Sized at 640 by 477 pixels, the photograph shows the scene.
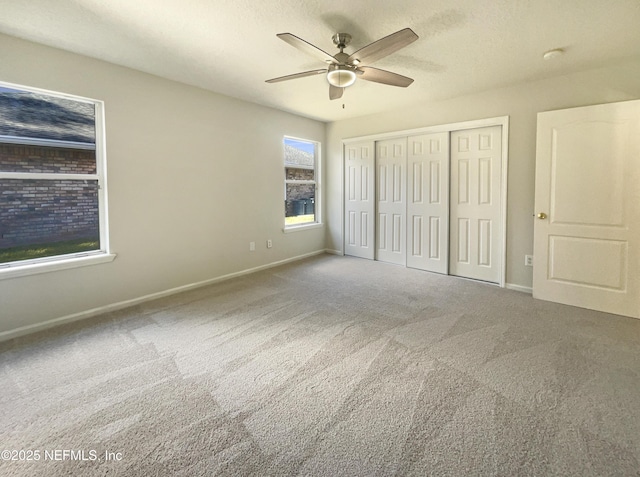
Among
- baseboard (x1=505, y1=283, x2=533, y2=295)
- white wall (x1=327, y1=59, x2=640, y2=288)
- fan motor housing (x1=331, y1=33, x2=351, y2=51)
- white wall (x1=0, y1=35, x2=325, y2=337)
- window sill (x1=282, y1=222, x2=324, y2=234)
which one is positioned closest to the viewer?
fan motor housing (x1=331, y1=33, x2=351, y2=51)

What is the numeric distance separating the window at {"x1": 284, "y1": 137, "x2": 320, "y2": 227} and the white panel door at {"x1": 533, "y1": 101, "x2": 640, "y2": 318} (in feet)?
11.0

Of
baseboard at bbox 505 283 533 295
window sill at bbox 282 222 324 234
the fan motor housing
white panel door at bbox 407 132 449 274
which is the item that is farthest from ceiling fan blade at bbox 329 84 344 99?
baseboard at bbox 505 283 533 295

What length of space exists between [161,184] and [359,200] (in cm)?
310

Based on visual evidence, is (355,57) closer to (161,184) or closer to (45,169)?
(161,184)

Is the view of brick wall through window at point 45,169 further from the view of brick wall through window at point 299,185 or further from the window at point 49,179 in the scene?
the view of brick wall through window at point 299,185

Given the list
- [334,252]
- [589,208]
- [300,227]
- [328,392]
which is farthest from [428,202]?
[328,392]

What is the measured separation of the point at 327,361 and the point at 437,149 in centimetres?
346

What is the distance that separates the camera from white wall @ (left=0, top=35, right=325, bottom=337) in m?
2.74

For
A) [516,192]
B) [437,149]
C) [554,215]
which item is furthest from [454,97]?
[554,215]

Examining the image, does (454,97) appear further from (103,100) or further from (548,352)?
(103,100)

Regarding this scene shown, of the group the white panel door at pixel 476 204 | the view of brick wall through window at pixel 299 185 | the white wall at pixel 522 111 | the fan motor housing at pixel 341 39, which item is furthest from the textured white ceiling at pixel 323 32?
the view of brick wall through window at pixel 299 185

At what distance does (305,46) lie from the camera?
7.15 feet

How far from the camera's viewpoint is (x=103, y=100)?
9.84 feet

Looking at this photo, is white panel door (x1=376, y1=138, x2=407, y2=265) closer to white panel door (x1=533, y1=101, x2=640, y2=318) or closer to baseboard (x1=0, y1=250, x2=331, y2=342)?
white panel door (x1=533, y1=101, x2=640, y2=318)
